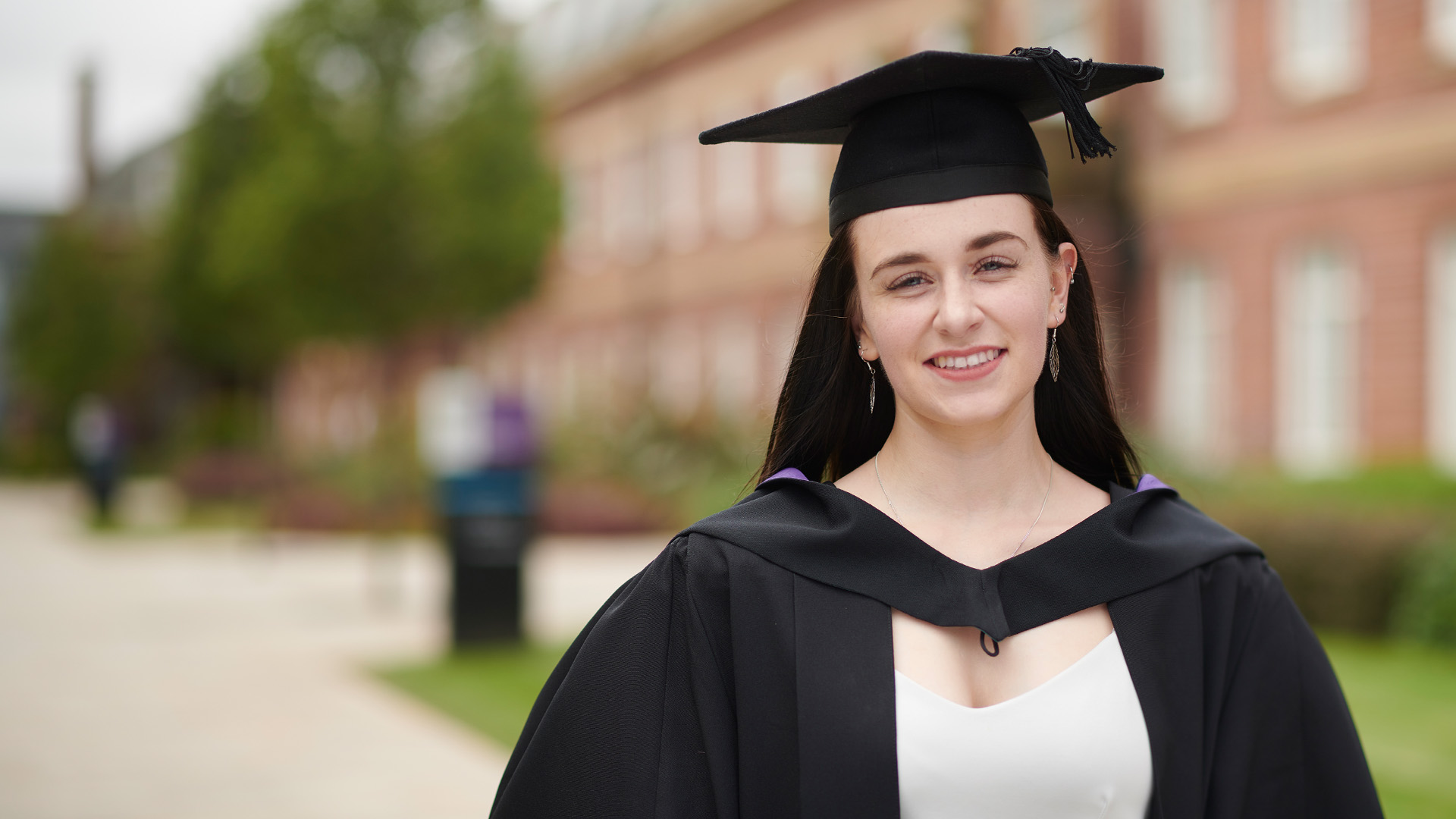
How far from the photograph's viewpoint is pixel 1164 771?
78.0 inches

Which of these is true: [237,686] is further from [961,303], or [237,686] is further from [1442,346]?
[1442,346]

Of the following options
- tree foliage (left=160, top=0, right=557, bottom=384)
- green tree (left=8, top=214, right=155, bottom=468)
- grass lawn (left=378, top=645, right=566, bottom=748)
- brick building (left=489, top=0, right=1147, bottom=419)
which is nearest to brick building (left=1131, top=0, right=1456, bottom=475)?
brick building (left=489, top=0, right=1147, bottom=419)

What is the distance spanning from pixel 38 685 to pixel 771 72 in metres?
19.9

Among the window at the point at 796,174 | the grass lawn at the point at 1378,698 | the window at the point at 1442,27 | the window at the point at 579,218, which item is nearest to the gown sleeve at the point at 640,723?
the grass lawn at the point at 1378,698

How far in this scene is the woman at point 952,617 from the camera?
1979mm

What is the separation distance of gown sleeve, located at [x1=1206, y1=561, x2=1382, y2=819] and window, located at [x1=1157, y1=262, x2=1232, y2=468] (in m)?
14.6

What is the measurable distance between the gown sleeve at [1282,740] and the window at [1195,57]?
15789 millimetres

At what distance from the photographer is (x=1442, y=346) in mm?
14148

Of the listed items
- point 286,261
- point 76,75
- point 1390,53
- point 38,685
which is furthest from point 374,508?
point 76,75

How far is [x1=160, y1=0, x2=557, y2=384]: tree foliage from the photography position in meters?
22.3

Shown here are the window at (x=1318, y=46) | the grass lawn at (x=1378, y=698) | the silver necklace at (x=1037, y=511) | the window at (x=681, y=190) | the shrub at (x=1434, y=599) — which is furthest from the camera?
the window at (x=681, y=190)

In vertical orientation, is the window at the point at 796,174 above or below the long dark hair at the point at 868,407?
above

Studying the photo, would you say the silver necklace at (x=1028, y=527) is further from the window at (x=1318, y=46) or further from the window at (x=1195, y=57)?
the window at (x=1195, y=57)

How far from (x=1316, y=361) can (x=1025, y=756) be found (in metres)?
14.8
